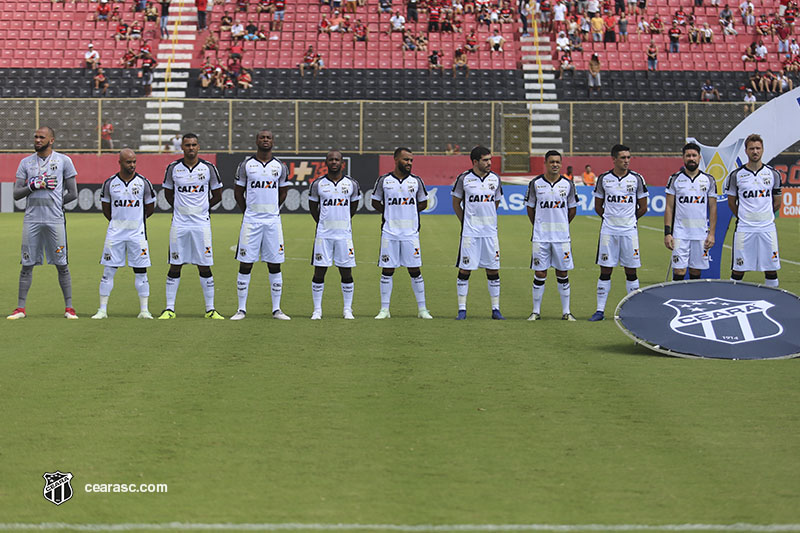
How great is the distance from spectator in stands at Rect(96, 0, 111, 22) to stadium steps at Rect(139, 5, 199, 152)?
8.88 ft

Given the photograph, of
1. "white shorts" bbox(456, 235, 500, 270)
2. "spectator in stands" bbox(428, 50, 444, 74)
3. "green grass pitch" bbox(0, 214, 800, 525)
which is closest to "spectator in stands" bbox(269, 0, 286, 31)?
"spectator in stands" bbox(428, 50, 444, 74)

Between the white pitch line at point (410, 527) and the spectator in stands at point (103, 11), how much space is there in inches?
1695

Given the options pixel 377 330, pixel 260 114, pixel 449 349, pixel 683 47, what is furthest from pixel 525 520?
pixel 683 47

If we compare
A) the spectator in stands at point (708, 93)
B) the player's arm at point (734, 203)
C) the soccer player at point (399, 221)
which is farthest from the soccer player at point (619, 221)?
the spectator in stands at point (708, 93)

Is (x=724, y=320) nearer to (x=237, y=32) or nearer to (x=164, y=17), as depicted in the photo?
(x=237, y=32)

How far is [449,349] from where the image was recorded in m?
9.84

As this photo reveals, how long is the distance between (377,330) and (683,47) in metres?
36.9

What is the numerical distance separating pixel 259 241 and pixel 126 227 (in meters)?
1.58

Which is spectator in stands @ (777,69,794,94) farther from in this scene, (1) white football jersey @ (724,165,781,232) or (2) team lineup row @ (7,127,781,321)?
(2) team lineup row @ (7,127,781,321)

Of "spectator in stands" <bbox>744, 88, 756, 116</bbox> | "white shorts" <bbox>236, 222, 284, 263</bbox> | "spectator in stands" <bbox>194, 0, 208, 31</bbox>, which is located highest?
"spectator in stands" <bbox>194, 0, 208, 31</bbox>

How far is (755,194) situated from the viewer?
40.7ft

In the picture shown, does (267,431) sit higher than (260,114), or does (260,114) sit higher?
(260,114)

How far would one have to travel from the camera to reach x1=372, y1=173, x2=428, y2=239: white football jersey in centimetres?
1219

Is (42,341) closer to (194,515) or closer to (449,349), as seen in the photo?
(449,349)
